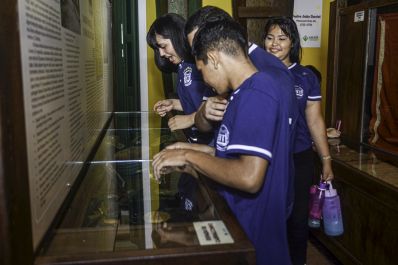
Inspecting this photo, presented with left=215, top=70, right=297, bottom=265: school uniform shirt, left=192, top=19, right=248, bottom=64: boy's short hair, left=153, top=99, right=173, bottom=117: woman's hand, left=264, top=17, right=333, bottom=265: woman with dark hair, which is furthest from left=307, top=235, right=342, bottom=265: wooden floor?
left=192, top=19, right=248, bottom=64: boy's short hair

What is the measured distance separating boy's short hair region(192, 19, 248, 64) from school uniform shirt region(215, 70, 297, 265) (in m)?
0.11

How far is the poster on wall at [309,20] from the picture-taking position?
3988mm

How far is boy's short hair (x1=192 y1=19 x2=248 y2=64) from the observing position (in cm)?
127

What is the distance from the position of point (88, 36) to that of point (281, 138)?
1.08m

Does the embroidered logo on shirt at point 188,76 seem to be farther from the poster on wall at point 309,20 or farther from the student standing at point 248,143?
the poster on wall at point 309,20

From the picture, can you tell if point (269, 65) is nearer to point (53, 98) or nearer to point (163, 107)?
point (53, 98)

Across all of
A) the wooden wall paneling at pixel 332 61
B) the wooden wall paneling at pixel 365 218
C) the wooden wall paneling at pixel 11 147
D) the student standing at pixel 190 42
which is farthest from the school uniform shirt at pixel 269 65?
the wooden wall paneling at pixel 332 61

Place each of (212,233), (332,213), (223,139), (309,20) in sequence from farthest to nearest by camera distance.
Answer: (309,20) < (332,213) < (223,139) < (212,233)

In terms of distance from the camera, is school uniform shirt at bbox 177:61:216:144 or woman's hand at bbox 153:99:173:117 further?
woman's hand at bbox 153:99:173:117

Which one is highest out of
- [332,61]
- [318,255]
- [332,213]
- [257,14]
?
[257,14]

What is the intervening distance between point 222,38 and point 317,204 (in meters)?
1.85

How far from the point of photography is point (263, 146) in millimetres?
1180

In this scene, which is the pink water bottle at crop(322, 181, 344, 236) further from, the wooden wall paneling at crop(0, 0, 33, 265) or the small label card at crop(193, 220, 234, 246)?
the wooden wall paneling at crop(0, 0, 33, 265)

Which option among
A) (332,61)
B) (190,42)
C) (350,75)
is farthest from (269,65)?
(332,61)
